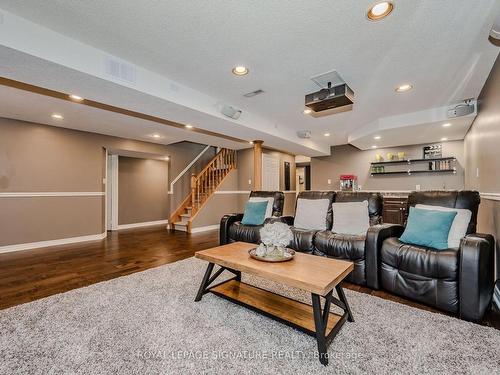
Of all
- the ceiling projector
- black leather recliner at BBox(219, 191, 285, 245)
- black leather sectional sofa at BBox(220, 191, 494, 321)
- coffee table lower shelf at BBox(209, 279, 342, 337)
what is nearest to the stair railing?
black leather recliner at BBox(219, 191, 285, 245)

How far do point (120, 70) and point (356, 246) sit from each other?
314cm

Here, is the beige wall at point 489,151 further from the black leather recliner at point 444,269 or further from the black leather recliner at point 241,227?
the black leather recliner at point 241,227

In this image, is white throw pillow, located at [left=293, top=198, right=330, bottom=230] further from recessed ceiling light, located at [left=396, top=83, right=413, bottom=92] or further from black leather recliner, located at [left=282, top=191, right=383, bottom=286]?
recessed ceiling light, located at [left=396, top=83, right=413, bottom=92]

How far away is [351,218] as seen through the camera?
3061 mm

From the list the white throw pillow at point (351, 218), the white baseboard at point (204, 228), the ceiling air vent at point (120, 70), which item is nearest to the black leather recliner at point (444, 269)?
the white throw pillow at point (351, 218)

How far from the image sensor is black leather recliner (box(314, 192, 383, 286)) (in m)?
2.54

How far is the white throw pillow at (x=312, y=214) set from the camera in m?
3.34

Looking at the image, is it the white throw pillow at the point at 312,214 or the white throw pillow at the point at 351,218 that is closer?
the white throw pillow at the point at 351,218

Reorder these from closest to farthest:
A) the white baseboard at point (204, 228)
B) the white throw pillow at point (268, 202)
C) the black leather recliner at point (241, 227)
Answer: the black leather recliner at point (241, 227) < the white throw pillow at point (268, 202) < the white baseboard at point (204, 228)

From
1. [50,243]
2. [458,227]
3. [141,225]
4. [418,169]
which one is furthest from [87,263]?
[418,169]

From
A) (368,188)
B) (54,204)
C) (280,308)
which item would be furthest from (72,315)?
(368,188)

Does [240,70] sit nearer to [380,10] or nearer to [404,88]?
[380,10]

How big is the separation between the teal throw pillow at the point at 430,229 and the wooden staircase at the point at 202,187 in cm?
469

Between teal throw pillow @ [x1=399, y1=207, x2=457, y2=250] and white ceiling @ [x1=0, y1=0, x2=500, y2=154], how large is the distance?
1.60 metres
